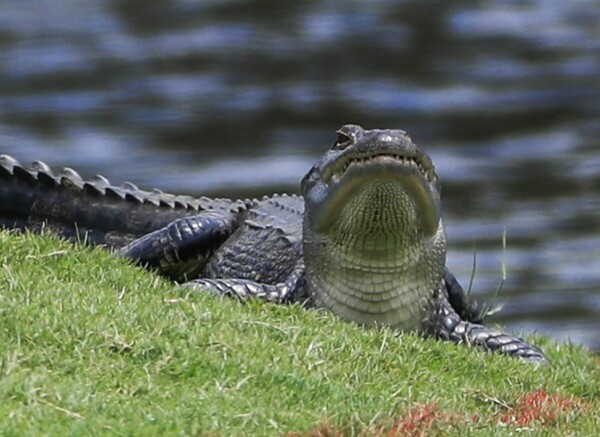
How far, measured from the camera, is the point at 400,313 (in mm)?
A: 9031

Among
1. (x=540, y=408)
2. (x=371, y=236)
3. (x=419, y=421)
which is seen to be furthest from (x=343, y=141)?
(x=419, y=421)

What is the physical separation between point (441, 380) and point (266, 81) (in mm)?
16650

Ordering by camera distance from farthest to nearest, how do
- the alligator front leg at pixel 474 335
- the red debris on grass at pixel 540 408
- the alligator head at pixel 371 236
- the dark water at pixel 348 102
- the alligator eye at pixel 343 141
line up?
the dark water at pixel 348 102, the alligator front leg at pixel 474 335, the alligator eye at pixel 343 141, the alligator head at pixel 371 236, the red debris on grass at pixel 540 408

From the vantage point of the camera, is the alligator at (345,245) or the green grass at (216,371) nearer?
the green grass at (216,371)

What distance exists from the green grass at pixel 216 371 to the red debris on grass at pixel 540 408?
0.01m

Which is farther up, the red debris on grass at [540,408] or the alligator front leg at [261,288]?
the red debris on grass at [540,408]

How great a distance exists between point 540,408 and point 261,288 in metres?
2.65

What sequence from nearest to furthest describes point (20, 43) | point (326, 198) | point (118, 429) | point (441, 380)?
1. point (118, 429)
2. point (441, 380)
3. point (326, 198)
4. point (20, 43)

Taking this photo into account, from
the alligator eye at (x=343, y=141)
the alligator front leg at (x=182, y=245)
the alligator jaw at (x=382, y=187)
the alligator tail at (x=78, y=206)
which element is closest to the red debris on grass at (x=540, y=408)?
the alligator jaw at (x=382, y=187)

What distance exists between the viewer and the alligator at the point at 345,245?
869 centimetres

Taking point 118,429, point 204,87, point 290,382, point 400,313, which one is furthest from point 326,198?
point 204,87

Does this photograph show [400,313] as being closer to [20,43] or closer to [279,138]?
[279,138]

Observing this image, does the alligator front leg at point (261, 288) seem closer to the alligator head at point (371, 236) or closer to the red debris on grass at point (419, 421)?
the alligator head at point (371, 236)

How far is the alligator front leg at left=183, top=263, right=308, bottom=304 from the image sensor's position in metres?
8.82
